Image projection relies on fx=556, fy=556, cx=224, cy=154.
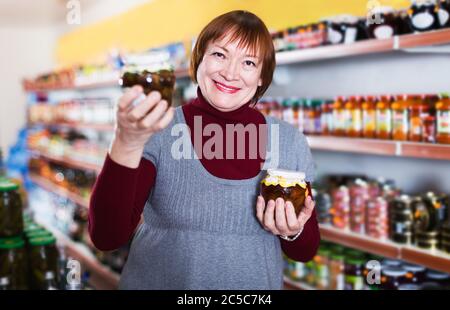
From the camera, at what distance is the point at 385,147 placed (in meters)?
2.16

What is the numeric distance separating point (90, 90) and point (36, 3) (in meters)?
1.19

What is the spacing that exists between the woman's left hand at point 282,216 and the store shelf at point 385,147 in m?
0.90

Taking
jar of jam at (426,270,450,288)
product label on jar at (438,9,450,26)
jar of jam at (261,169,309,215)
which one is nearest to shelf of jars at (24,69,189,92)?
product label on jar at (438,9,450,26)

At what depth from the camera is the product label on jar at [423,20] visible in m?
1.99

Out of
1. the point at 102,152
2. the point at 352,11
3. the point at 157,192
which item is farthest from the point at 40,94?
the point at 157,192

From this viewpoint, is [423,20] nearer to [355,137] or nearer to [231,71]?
[355,137]

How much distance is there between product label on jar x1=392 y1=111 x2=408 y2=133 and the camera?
7.16 feet

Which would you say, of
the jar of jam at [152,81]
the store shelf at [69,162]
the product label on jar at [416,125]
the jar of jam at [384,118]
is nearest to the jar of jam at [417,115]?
the product label on jar at [416,125]

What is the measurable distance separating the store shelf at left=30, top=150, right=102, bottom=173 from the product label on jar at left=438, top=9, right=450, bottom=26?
2.99 m

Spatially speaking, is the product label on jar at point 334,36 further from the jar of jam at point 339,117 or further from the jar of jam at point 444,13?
the jar of jam at point 444,13

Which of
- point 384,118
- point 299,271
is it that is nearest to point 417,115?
point 384,118

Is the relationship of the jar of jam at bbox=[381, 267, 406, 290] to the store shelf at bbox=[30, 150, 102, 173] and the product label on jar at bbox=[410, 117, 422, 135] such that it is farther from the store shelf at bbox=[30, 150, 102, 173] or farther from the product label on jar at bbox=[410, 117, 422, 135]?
the store shelf at bbox=[30, 150, 102, 173]

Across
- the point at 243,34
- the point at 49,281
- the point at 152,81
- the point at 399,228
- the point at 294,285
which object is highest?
the point at 243,34

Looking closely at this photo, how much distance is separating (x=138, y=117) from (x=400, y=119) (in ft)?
5.11
